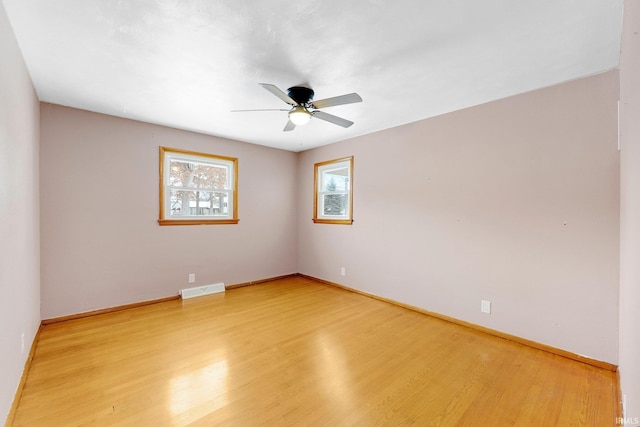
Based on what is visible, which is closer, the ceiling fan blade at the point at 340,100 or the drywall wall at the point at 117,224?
the ceiling fan blade at the point at 340,100

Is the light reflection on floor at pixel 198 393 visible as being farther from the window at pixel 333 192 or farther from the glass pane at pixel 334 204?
the glass pane at pixel 334 204

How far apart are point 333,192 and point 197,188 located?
2216 millimetres

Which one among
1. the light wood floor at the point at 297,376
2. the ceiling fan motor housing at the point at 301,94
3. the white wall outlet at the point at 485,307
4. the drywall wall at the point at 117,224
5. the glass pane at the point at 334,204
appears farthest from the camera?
the glass pane at the point at 334,204

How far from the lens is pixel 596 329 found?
2264 mm

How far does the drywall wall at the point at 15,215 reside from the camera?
61.1 inches

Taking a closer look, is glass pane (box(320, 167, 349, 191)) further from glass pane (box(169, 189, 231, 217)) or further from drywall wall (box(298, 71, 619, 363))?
glass pane (box(169, 189, 231, 217))

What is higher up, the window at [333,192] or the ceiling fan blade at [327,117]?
the ceiling fan blade at [327,117]

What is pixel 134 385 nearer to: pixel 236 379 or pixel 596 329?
pixel 236 379

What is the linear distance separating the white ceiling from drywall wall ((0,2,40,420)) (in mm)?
281

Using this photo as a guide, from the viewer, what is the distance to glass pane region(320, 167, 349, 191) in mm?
4602

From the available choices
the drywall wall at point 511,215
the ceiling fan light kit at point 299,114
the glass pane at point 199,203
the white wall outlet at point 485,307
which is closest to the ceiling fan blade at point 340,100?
the ceiling fan light kit at point 299,114

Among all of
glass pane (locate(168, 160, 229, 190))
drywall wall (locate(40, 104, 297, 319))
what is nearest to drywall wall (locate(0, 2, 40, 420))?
drywall wall (locate(40, 104, 297, 319))

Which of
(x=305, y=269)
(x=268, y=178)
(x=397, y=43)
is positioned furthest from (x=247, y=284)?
(x=397, y=43)

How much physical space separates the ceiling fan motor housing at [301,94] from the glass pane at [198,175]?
2.33 metres
